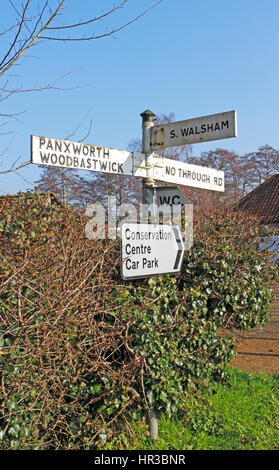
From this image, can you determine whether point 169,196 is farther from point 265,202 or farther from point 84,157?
point 265,202

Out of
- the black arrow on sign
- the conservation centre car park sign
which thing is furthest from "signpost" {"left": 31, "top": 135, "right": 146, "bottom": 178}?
the black arrow on sign

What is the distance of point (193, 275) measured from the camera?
4.31 meters

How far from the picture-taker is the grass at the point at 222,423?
3564mm

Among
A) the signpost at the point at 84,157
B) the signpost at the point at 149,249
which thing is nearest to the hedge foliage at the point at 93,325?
the signpost at the point at 149,249

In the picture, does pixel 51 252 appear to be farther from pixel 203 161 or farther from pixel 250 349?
pixel 203 161

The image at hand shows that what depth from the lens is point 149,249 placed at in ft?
11.9

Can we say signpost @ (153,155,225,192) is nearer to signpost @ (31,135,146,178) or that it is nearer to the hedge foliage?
signpost @ (31,135,146,178)

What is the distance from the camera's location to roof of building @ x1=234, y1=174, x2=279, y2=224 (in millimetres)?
22953

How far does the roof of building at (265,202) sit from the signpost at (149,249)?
19351mm

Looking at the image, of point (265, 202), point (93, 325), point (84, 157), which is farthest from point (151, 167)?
→ point (265, 202)

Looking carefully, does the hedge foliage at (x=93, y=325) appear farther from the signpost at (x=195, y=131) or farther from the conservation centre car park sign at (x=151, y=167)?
the signpost at (x=195, y=131)

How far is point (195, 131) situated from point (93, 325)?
8.70 feet
